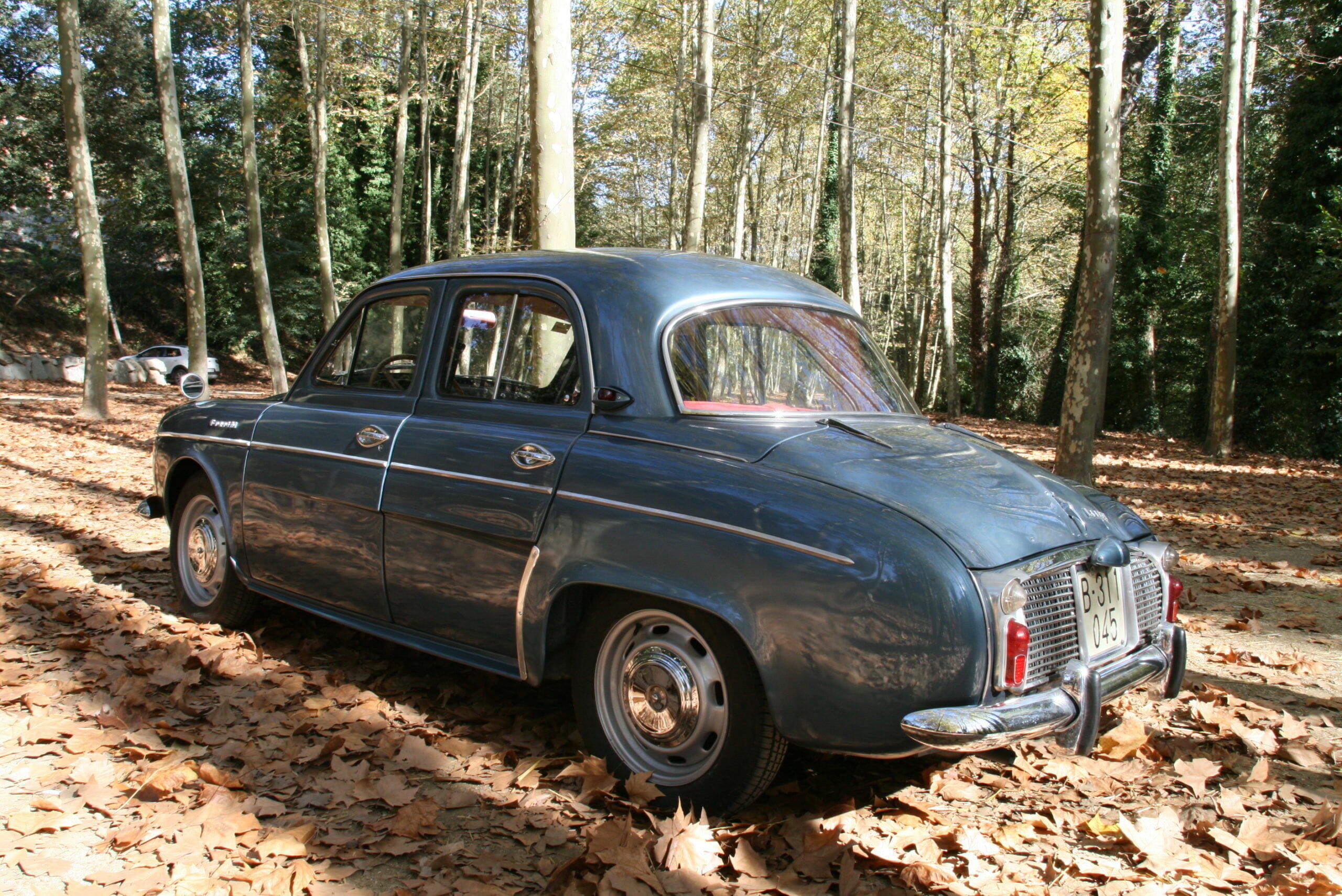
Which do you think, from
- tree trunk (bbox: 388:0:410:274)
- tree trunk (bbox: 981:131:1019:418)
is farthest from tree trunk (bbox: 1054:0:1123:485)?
tree trunk (bbox: 981:131:1019:418)

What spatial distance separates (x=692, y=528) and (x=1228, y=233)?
17028 mm

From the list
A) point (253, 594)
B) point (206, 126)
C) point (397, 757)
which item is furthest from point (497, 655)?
point (206, 126)

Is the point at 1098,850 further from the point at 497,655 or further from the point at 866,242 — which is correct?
the point at 866,242

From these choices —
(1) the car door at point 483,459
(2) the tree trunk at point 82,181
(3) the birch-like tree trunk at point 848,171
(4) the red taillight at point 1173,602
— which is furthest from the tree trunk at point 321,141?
(4) the red taillight at point 1173,602

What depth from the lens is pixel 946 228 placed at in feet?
81.5

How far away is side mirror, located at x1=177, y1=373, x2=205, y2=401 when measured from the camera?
521cm

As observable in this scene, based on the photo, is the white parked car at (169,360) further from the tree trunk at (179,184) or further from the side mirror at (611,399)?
the side mirror at (611,399)

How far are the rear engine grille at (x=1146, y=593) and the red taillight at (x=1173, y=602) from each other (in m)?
0.03

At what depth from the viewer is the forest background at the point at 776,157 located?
72.7 feet

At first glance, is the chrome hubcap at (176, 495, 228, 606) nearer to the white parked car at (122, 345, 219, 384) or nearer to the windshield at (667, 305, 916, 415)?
the windshield at (667, 305, 916, 415)

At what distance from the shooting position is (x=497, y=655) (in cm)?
361

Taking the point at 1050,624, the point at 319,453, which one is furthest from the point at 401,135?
the point at 1050,624

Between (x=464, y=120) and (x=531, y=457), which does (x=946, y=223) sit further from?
(x=531, y=457)

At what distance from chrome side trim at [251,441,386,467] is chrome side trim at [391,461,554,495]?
0.13 meters
